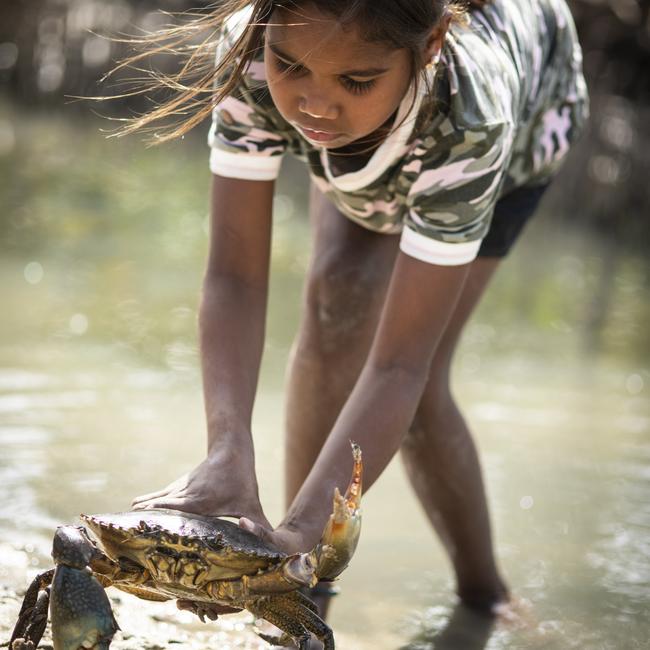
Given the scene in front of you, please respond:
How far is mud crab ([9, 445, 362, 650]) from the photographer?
74.9 inches

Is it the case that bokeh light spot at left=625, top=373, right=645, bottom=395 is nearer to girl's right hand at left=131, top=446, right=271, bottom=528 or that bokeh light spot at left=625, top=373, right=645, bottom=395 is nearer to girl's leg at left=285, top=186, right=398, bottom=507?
girl's leg at left=285, top=186, right=398, bottom=507

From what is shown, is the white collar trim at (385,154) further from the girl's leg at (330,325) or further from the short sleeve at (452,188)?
the girl's leg at (330,325)

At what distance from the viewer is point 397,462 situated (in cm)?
394

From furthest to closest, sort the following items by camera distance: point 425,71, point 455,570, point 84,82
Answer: point 84,82 < point 455,570 < point 425,71

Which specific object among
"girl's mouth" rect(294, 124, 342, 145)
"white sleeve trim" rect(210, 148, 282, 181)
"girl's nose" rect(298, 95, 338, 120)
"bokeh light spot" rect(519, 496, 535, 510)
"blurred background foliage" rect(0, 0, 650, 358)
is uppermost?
"girl's nose" rect(298, 95, 338, 120)

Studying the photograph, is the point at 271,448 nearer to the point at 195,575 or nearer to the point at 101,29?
the point at 195,575

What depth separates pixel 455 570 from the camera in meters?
3.01

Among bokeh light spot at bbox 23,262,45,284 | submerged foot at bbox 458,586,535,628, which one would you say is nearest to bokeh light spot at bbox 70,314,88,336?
bokeh light spot at bbox 23,262,45,284

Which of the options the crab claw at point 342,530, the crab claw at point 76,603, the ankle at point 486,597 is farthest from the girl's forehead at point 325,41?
the ankle at point 486,597

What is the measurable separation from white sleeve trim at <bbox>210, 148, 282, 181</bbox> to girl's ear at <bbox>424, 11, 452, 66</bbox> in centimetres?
45

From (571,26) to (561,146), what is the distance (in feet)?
1.02

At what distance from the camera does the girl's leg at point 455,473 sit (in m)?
2.84

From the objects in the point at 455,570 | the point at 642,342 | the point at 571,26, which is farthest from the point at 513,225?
the point at 642,342

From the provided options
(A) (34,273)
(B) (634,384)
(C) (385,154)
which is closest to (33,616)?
(C) (385,154)
